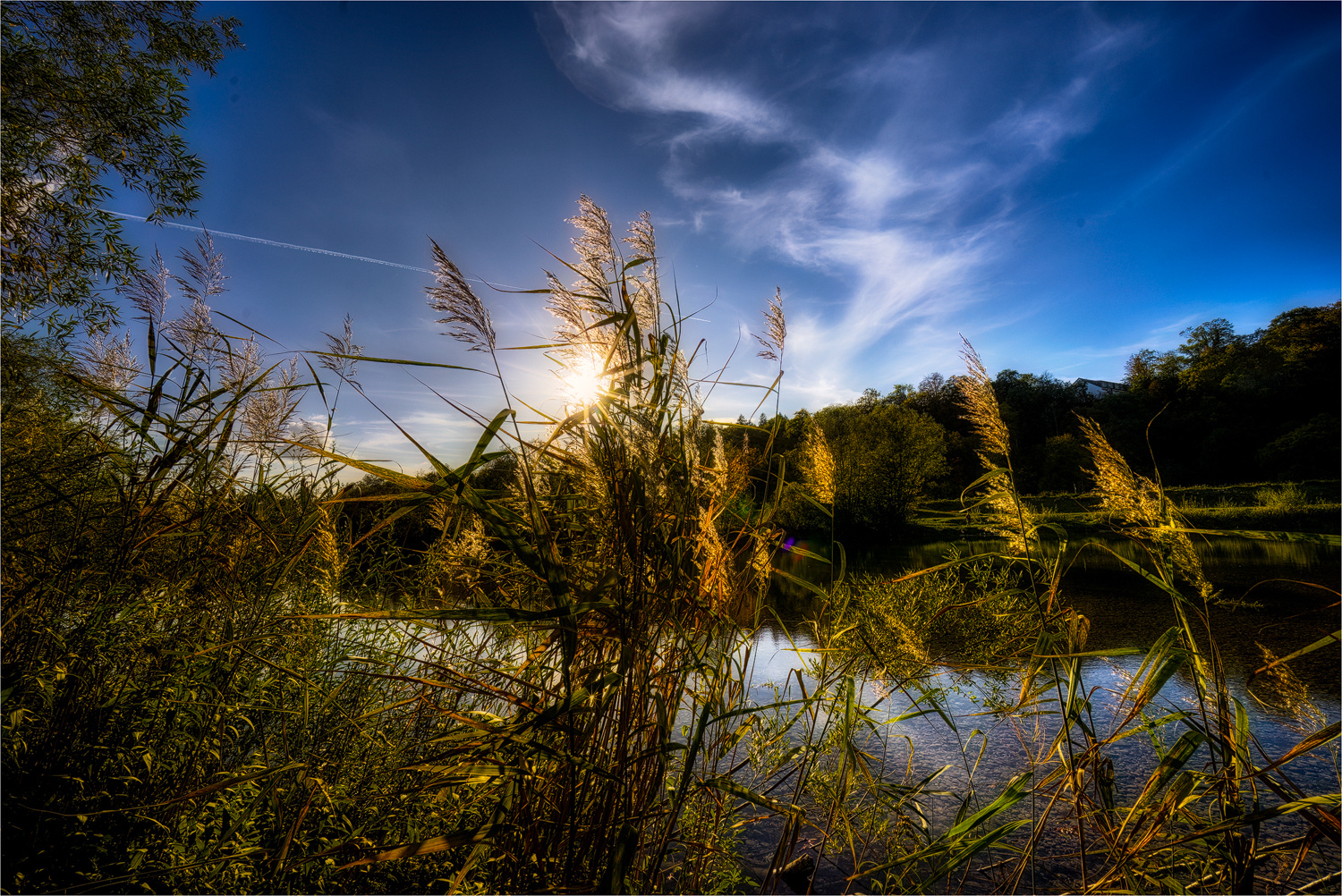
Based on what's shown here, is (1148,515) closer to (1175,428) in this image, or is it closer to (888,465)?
(888,465)

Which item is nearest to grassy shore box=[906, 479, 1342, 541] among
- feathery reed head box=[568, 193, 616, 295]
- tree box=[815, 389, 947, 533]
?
tree box=[815, 389, 947, 533]

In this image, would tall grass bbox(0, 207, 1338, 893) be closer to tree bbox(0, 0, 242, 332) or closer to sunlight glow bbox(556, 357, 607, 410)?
sunlight glow bbox(556, 357, 607, 410)

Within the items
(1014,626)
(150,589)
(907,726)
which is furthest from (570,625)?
(907,726)

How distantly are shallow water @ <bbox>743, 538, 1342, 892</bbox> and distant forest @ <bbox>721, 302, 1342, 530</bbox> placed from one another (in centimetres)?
1124

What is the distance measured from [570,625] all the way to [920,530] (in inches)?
911

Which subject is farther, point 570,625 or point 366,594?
point 366,594

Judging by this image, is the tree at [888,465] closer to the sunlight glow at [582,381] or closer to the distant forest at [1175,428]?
the distant forest at [1175,428]

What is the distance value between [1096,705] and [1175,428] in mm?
41871

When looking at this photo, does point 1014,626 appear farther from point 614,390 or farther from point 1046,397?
point 1046,397

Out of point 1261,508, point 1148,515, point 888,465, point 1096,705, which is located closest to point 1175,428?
point 1261,508

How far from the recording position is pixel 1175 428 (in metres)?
33.8

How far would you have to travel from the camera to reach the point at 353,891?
174cm

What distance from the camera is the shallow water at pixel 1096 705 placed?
2480 mm

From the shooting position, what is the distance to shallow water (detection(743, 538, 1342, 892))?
2480 millimetres
